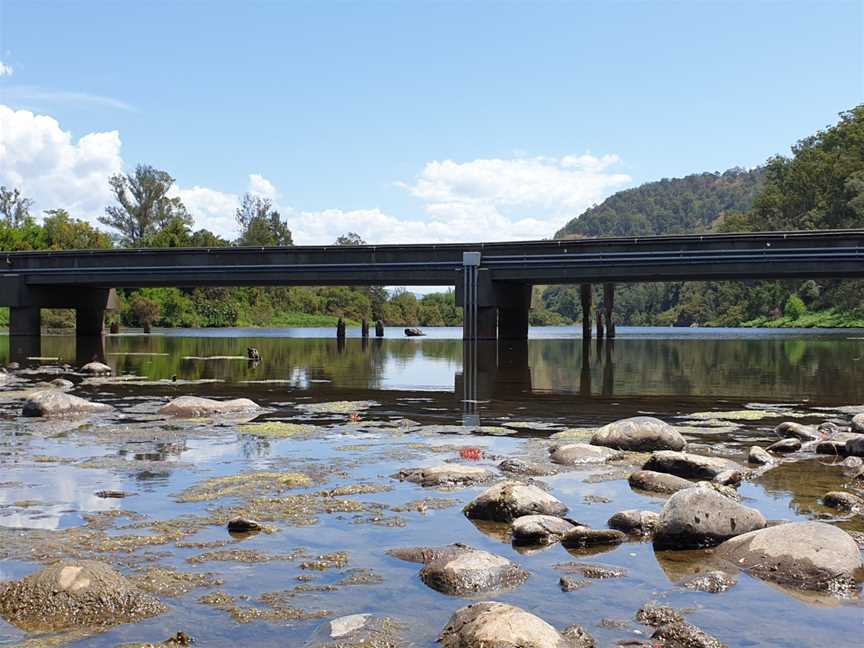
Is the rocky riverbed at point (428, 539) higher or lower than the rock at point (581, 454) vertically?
lower

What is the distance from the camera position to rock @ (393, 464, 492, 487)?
11141mm

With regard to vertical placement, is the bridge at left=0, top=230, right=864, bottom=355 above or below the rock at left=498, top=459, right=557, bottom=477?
above

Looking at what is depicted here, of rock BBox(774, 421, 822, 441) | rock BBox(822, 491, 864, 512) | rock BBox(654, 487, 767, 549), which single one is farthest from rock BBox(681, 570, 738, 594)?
rock BBox(774, 421, 822, 441)

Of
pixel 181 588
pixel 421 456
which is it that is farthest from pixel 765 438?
pixel 181 588

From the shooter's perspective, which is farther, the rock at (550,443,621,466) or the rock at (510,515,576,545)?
the rock at (550,443,621,466)

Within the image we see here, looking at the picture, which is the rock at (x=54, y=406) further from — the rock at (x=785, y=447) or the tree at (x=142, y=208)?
the tree at (x=142, y=208)

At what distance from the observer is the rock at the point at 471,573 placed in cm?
715

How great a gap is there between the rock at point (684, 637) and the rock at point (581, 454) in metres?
6.40

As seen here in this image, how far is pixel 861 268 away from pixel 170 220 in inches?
4227

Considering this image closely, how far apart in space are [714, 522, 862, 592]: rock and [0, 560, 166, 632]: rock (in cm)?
491

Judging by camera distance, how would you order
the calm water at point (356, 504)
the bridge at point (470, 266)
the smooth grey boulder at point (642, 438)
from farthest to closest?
the bridge at point (470, 266), the smooth grey boulder at point (642, 438), the calm water at point (356, 504)

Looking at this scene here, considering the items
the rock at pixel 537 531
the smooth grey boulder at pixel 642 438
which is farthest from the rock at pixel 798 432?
the rock at pixel 537 531

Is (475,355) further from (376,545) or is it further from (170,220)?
(170,220)

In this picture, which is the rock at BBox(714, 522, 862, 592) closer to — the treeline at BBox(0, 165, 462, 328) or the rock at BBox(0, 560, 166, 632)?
the rock at BBox(0, 560, 166, 632)
